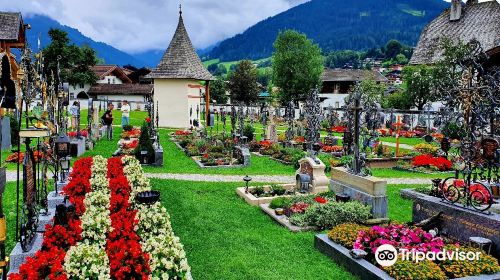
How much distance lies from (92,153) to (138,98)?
5002cm

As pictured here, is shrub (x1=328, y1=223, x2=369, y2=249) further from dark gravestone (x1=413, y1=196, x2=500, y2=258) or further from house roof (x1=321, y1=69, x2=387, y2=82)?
house roof (x1=321, y1=69, x2=387, y2=82)

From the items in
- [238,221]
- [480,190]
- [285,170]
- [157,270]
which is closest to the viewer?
[157,270]

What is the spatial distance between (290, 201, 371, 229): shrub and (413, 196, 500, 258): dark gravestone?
48.6 inches

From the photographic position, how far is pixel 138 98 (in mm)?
70312

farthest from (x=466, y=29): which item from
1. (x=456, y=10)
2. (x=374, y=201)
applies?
(x=374, y=201)

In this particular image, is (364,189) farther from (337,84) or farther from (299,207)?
(337,84)

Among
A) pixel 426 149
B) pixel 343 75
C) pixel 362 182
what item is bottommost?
pixel 426 149

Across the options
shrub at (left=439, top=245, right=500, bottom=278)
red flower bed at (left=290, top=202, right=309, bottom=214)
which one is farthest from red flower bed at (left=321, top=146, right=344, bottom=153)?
shrub at (left=439, top=245, right=500, bottom=278)

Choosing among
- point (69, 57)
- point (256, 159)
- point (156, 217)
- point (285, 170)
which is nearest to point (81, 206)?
point (156, 217)

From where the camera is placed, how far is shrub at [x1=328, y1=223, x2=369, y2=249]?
29.2ft

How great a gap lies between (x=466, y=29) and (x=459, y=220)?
4518cm

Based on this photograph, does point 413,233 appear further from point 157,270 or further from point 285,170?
point 285,170

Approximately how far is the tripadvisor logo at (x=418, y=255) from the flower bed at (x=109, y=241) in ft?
12.1

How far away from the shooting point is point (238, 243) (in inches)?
384
